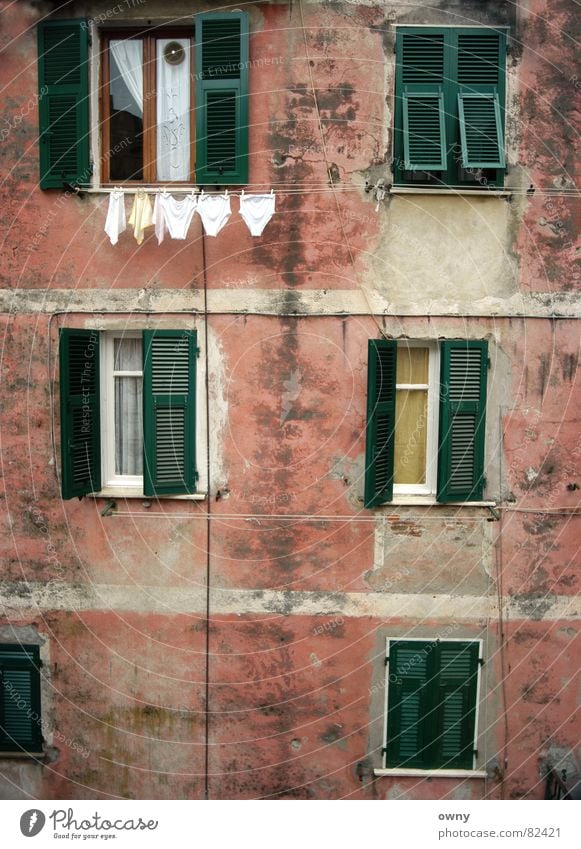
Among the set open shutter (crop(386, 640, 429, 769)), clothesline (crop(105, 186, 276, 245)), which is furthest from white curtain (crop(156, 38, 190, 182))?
open shutter (crop(386, 640, 429, 769))

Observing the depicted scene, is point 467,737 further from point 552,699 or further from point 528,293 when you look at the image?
point 528,293

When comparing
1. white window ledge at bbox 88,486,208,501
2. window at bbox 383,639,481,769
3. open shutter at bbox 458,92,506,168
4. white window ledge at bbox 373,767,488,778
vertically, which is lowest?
white window ledge at bbox 373,767,488,778

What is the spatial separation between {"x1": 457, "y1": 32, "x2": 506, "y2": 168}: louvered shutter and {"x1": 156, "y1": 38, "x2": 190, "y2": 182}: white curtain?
3402 mm

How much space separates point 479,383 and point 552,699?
4.31 m

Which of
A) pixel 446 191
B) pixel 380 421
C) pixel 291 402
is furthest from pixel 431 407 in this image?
pixel 446 191

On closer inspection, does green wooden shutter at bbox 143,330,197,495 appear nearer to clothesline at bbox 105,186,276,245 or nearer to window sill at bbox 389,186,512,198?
clothesline at bbox 105,186,276,245

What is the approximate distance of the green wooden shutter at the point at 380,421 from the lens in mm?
9305

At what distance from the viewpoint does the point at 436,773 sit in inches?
401

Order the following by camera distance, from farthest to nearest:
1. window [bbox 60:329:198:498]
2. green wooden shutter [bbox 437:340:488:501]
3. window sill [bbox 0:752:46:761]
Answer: window sill [bbox 0:752:46:761] → green wooden shutter [bbox 437:340:488:501] → window [bbox 60:329:198:498]

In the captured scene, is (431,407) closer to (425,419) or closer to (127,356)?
(425,419)

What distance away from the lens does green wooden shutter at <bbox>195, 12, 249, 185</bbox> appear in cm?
920

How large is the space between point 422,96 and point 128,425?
217 inches

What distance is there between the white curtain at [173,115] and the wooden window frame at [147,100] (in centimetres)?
5

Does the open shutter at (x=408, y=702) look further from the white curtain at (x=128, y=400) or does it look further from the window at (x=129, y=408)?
the white curtain at (x=128, y=400)
